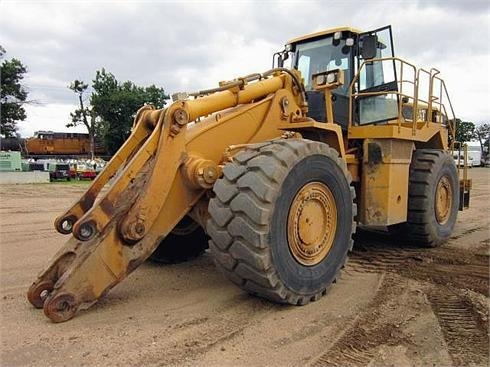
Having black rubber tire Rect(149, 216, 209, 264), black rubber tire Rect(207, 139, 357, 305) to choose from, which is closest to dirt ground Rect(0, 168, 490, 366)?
black rubber tire Rect(149, 216, 209, 264)

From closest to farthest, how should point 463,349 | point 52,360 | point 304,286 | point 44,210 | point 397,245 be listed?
point 52,360 → point 463,349 → point 304,286 → point 397,245 → point 44,210

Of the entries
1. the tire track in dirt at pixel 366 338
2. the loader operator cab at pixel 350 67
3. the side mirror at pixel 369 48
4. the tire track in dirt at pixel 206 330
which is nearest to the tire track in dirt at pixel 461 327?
the tire track in dirt at pixel 366 338

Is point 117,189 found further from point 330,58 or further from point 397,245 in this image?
point 397,245

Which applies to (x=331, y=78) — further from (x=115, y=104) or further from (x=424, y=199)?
(x=115, y=104)

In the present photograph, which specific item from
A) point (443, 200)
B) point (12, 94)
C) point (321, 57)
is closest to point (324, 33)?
point (321, 57)

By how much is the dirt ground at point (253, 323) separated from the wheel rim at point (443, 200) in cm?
159

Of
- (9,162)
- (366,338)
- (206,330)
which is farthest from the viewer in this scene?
(9,162)

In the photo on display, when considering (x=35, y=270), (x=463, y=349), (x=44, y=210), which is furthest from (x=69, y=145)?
(x=463, y=349)

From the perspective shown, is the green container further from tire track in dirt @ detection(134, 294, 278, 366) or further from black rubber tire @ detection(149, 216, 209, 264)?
tire track in dirt @ detection(134, 294, 278, 366)

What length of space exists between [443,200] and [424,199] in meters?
0.91

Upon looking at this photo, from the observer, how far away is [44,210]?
37.2 ft

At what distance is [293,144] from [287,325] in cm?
150

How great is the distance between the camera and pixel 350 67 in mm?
6273

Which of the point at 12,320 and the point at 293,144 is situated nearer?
the point at 12,320
